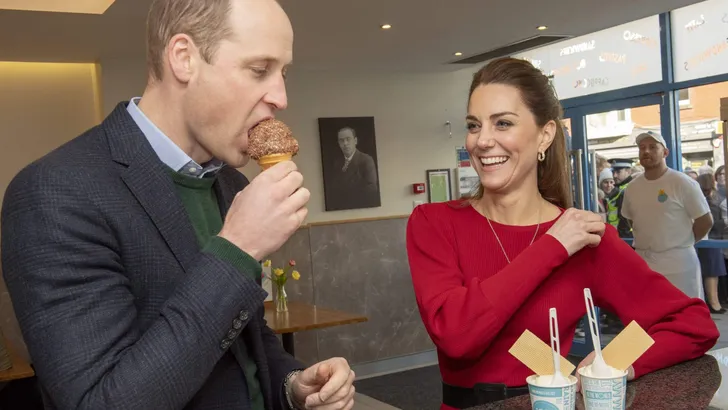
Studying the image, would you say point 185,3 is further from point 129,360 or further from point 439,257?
point 439,257

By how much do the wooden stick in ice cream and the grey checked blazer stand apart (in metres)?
0.16

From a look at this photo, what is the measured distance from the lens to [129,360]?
1.01 meters

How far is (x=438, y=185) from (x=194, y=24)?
676 cm

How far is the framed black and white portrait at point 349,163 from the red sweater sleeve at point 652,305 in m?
5.11

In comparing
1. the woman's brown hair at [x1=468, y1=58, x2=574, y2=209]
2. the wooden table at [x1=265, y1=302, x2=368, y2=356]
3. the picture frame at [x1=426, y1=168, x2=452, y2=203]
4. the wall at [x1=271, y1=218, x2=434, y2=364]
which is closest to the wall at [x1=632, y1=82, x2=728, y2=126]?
the picture frame at [x1=426, y1=168, x2=452, y2=203]

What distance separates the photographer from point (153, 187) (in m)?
1.18

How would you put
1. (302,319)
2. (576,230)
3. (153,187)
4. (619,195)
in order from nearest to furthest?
(153,187), (576,230), (302,319), (619,195)

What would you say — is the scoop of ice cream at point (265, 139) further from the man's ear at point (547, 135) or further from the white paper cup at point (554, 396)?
the man's ear at point (547, 135)

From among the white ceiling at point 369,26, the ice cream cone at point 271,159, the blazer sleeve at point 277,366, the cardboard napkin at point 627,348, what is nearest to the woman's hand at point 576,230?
the cardboard napkin at point 627,348

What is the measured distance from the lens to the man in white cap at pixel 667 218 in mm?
5926

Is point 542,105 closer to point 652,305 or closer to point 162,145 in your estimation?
point 652,305

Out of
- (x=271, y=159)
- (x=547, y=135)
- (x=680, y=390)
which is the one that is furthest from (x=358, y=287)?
(x=271, y=159)

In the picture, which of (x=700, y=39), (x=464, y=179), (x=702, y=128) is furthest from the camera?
(x=464, y=179)

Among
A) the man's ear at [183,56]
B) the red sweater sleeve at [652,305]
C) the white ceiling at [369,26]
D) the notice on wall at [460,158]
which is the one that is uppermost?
the white ceiling at [369,26]
